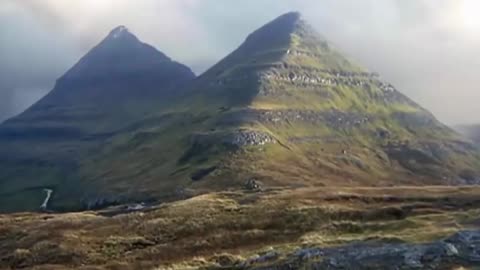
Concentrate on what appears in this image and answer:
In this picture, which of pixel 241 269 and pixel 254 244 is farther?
pixel 254 244

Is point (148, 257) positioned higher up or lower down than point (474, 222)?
lower down

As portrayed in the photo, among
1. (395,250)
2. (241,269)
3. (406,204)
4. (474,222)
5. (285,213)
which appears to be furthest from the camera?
(406,204)

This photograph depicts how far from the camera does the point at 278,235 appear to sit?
79.2 meters

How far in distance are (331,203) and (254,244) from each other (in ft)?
64.5

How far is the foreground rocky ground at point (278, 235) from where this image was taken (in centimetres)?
6219

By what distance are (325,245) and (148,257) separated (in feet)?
71.3

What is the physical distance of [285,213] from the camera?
283ft

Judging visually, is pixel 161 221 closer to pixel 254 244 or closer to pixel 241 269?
pixel 254 244

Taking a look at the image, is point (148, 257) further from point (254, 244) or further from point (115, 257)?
point (254, 244)

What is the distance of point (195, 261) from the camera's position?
71.1 meters

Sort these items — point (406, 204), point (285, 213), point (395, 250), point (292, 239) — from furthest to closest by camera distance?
1. point (406, 204)
2. point (285, 213)
3. point (292, 239)
4. point (395, 250)

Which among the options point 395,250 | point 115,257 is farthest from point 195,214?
point 395,250

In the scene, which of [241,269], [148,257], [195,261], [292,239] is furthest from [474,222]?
[148,257]

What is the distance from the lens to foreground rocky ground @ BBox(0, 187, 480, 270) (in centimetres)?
6219
